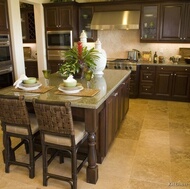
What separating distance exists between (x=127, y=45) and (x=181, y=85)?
6.14ft

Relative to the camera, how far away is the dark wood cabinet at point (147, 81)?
527 centimetres

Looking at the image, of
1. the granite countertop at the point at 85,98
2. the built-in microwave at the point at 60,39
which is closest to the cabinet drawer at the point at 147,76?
the built-in microwave at the point at 60,39

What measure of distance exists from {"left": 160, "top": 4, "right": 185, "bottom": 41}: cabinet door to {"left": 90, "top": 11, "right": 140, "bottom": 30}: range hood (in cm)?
63

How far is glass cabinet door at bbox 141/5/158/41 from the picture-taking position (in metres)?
5.19

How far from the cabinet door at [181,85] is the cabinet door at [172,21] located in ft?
3.00

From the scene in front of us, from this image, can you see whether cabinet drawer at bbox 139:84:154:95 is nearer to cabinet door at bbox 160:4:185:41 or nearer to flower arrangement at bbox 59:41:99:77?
cabinet door at bbox 160:4:185:41

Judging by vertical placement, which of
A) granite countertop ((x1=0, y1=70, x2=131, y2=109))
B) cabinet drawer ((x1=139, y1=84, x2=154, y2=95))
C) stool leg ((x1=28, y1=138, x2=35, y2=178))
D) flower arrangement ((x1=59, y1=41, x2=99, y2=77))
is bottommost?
stool leg ((x1=28, y1=138, x2=35, y2=178))

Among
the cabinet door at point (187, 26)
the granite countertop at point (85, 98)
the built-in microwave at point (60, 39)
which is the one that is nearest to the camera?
the granite countertop at point (85, 98)

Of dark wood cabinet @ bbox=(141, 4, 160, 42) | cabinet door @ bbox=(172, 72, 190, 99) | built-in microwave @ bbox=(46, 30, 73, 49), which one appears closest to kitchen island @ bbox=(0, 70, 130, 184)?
cabinet door @ bbox=(172, 72, 190, 99)

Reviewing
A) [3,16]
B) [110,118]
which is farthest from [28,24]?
[110,118]

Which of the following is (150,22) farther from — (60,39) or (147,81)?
(60,39)

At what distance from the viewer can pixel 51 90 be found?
2539 millimetres

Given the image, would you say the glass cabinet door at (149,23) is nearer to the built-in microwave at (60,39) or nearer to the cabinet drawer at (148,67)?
the cabinet drawer at (148,67)

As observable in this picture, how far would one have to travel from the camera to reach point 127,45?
5.96 meters
